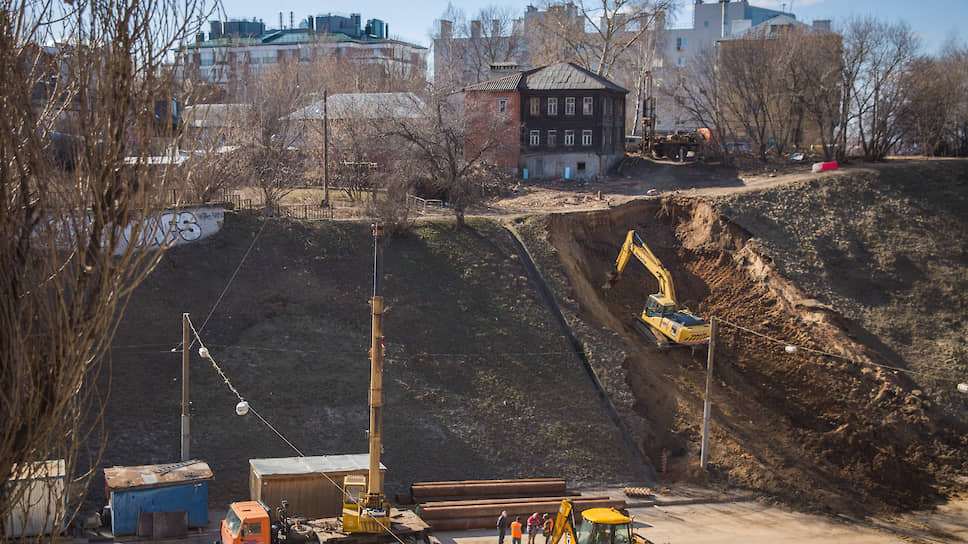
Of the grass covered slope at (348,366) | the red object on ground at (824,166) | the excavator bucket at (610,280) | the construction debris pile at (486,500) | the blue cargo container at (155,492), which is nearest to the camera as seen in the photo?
the blue cargo container at (155,492)

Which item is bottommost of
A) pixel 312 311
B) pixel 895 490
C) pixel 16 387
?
pixel 895 490

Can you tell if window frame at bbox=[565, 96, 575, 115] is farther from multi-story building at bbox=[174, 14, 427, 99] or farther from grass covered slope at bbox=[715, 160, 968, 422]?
multi-story building at bbox=[174, 14, 427, 99]

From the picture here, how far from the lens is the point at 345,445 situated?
26750 mm

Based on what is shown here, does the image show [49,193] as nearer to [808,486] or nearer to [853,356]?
[808,486]

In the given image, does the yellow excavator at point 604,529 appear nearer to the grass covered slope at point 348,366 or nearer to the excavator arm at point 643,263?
the grass covered slope at point 348,366

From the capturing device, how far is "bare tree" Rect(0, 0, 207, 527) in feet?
22.2

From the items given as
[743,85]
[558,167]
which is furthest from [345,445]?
[743,85]

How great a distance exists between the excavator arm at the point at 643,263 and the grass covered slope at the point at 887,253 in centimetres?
786

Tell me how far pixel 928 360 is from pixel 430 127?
24.6 metres

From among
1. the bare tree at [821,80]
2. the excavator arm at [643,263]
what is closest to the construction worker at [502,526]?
the excavator arm at [643,263]

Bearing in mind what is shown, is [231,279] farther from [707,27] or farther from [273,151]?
[707,27]

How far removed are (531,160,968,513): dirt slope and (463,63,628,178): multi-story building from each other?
11.2 metres

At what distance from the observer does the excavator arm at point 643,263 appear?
3572cm

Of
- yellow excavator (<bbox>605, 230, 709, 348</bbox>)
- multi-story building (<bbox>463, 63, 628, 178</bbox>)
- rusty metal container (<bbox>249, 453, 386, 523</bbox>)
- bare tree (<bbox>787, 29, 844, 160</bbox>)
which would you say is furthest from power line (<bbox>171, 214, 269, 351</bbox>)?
bare tree (<bbox>787, 29, 844, 160</bbox>)
